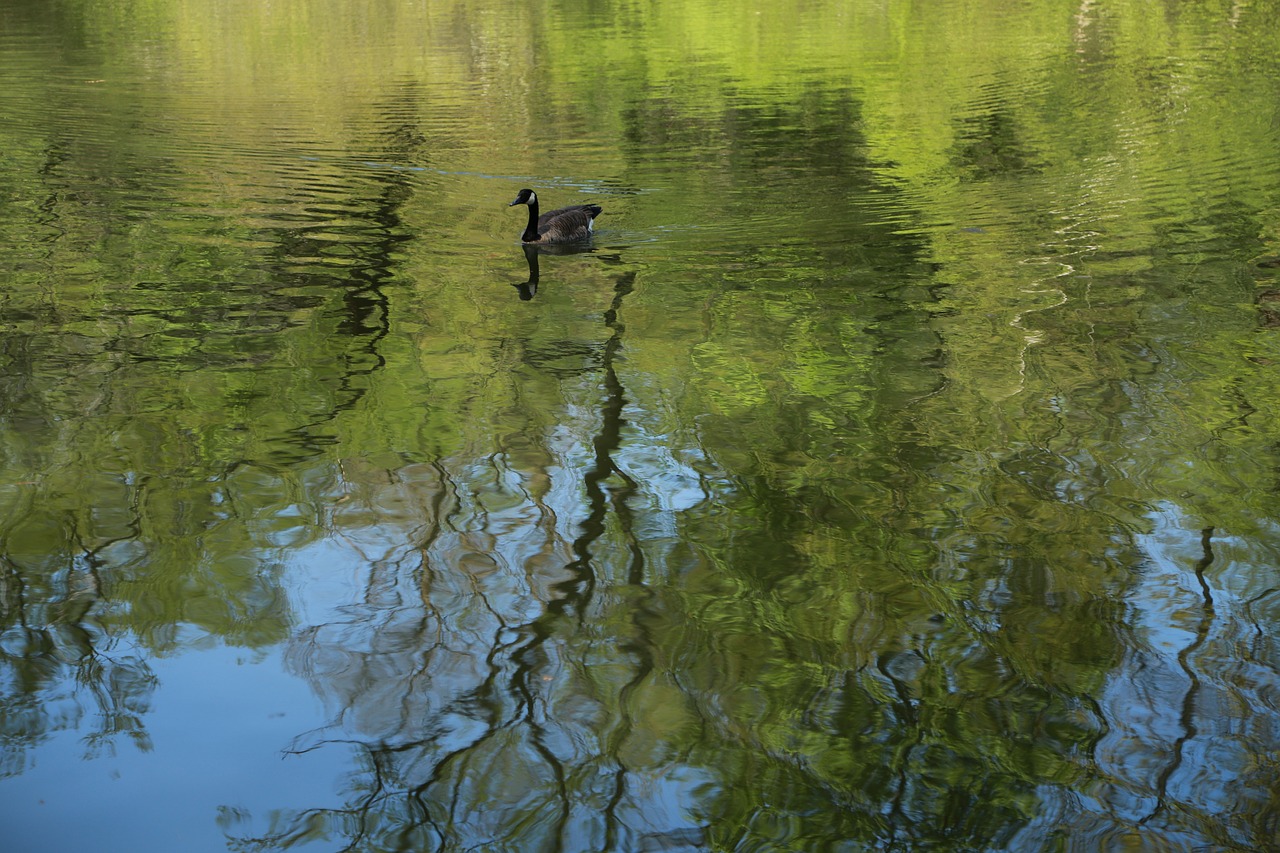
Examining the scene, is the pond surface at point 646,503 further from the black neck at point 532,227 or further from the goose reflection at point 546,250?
the black neck at point 532,227

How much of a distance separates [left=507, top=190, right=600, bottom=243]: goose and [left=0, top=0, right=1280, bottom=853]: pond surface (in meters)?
0.39

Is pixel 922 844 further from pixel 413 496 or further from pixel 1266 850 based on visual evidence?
pixel 413 496

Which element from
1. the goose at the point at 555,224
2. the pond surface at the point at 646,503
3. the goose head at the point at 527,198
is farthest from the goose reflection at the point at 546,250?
the goose head at the point at 527,198

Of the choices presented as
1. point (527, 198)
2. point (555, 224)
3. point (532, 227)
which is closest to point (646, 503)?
point (555, 224)

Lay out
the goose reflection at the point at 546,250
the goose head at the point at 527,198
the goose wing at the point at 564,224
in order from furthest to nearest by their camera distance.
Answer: the goose head at the point at 527,198 → the goose wing at the point at 564,224 → the goose reflection at the point at 546,250

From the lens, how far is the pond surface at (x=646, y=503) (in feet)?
15.0

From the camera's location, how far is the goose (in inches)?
471

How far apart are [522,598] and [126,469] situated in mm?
2760

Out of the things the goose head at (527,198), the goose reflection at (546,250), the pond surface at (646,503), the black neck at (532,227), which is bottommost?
the pond surface at (646,503)

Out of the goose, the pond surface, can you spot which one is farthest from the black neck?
the pond surface

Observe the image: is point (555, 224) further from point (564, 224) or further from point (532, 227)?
point (532, 227)

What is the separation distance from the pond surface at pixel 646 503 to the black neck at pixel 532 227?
1.64 feet

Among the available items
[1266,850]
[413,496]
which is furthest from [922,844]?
[413,496]

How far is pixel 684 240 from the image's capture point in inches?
478
